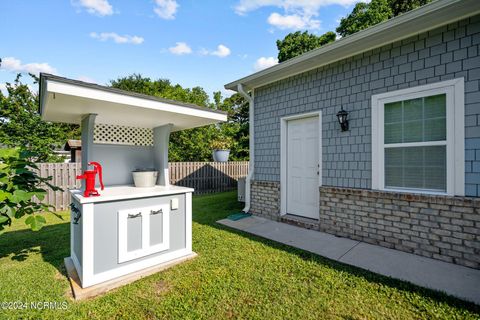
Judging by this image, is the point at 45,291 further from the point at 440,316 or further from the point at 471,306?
the point at 471,306

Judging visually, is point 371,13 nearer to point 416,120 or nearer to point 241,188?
point 416,120

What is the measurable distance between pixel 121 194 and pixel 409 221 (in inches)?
153

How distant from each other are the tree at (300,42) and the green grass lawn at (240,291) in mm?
10083

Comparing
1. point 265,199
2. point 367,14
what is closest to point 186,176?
point 265,199

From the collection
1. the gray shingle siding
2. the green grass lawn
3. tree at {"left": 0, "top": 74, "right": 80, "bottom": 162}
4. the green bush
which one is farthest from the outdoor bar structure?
tree at {"left": 0, "top": 74, "right": 80, "bottom": 162}

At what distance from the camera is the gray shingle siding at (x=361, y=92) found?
2678 millimetres

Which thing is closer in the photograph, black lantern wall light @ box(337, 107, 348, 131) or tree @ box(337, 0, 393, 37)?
black lantern wall light @ box(337, 107, 348, 131)

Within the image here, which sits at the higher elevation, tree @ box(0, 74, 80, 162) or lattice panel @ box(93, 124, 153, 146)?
tree @ box(0, 74, 80, 162)

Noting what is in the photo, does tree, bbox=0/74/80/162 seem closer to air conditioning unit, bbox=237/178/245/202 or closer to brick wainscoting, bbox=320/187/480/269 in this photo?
air conditioning unit, bbox=237/178/245/202

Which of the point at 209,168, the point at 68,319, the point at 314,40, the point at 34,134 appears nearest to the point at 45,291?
the point at 68,319

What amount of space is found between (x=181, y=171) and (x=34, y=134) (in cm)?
682

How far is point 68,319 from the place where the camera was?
6.11 feet

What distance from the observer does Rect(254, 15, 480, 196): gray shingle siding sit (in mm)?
2678

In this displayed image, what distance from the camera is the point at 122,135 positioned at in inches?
134
